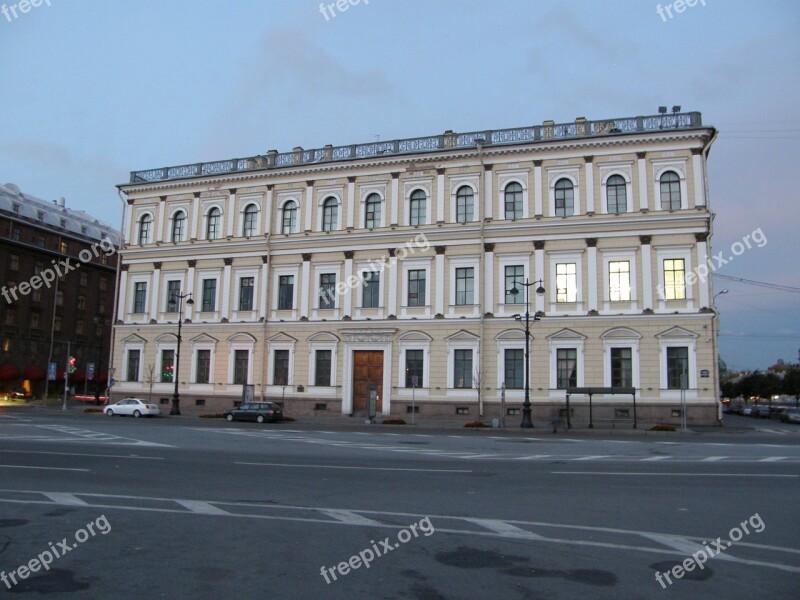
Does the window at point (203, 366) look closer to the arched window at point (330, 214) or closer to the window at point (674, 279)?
the arched window at point (330, 214)

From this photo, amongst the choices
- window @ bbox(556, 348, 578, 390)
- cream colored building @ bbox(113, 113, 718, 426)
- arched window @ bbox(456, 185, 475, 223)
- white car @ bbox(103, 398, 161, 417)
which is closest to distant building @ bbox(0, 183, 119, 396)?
cream colored building @ bbox(113, 113, 718, 426)

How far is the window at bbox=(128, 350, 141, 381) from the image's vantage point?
51250 mm

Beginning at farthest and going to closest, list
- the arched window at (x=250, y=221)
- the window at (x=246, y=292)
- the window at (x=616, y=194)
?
the arched window at (x=250, y=221), the window at (x=246, y=292), the window at (x=616, y=194)

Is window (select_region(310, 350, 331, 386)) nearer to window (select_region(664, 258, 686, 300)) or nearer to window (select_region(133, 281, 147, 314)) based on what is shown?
window (select_region(133, 281, 147, 314))

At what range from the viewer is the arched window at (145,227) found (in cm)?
5269

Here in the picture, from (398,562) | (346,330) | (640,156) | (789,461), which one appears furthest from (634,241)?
(398,562)

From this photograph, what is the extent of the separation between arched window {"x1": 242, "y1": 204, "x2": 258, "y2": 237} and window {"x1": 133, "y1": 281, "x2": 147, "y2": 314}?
9799 millimetres

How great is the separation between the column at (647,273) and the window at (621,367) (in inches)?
117

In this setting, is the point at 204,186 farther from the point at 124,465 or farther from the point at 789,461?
the point at 789,461

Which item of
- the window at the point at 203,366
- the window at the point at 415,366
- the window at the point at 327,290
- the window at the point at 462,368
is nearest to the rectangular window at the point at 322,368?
the window at the point at 327,290

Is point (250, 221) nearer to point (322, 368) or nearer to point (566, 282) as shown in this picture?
point (322, 368)

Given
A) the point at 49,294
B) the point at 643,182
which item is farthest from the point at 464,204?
the point at 49,294

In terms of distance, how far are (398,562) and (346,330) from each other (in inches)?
1476

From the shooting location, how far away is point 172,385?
163 ft
